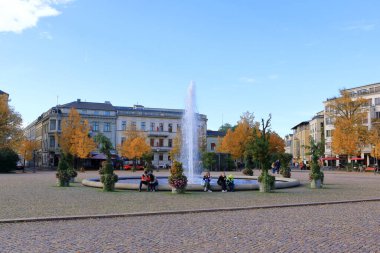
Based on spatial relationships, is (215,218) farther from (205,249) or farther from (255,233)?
(205,249)

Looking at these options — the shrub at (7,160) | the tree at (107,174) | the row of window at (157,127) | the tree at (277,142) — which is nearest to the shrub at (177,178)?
the tree at (107,174)

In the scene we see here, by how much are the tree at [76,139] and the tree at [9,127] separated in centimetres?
820

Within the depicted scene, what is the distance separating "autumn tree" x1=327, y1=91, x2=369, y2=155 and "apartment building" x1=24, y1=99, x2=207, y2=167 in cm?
3136

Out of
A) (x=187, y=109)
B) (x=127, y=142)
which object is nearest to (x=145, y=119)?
(x=127, y=142)

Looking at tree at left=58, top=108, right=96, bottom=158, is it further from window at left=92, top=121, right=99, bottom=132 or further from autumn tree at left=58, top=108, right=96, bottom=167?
window at left=92, top=121, right=99, bottom=132

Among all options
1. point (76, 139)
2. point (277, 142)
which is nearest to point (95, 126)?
point (76, 139)

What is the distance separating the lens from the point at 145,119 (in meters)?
91.2

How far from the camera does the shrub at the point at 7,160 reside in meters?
56.8

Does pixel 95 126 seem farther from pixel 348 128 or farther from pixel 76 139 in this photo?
pixel 348 128

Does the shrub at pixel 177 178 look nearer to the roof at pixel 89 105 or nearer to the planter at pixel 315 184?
the planter at pixel 315 184

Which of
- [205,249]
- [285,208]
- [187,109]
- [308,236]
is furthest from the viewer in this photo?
[187,109]

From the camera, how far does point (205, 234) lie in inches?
401

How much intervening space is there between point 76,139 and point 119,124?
19355mm

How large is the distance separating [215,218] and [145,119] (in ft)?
260
